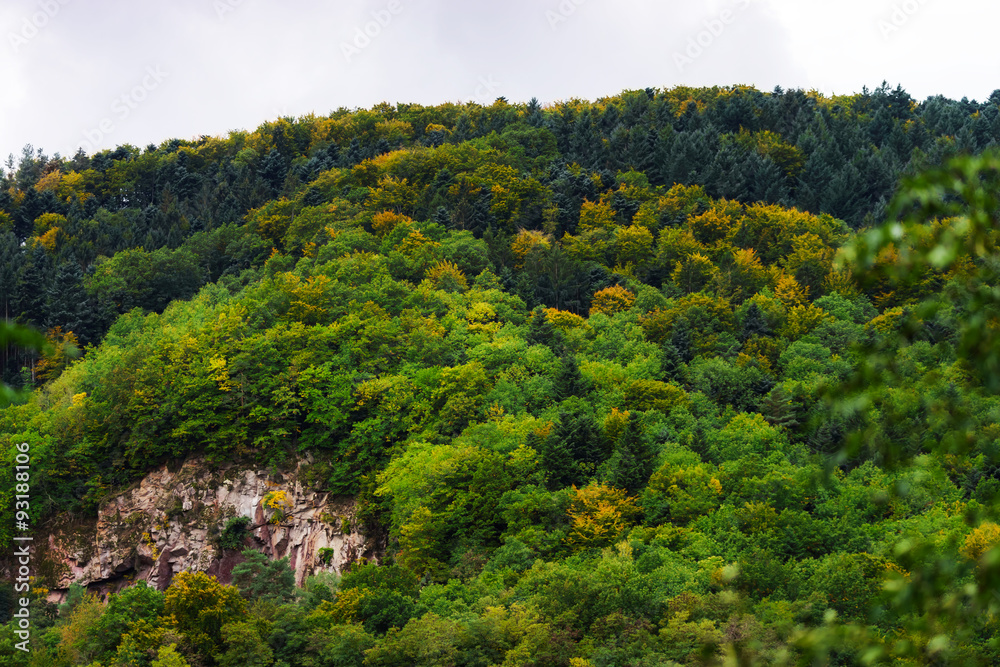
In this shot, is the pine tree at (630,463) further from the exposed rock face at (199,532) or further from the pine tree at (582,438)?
the exposed rock face at (199,532)

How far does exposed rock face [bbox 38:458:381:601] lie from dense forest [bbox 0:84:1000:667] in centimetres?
129

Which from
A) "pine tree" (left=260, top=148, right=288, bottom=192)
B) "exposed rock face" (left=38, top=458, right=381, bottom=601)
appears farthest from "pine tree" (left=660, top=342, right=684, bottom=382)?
"pine tree" (left=260, top=148, right=288, bottom=192)

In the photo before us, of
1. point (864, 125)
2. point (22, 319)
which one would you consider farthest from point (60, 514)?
point (864, 125)

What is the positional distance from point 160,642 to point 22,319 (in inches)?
2058

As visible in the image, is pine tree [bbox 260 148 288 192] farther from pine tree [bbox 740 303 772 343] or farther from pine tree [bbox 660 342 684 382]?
pine tree [bbox 660 342 684 382]

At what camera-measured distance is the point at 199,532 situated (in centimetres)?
6022

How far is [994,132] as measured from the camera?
112500 mm

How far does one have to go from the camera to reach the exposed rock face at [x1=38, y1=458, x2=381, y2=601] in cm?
5925

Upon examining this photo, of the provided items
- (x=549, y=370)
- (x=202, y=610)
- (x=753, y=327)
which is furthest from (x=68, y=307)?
(x=753, y=327)

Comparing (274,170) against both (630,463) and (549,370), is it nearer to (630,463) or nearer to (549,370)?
(549,370)

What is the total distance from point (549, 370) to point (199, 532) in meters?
23.5

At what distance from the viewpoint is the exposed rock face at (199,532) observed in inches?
2333

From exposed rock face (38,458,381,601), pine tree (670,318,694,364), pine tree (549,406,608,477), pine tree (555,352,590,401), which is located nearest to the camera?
pine tree (549,406,608,477)

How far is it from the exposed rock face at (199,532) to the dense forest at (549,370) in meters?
1.29
